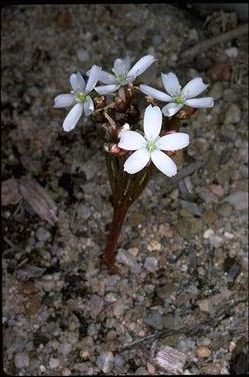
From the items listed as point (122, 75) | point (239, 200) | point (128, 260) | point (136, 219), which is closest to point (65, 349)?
point (128, 260)

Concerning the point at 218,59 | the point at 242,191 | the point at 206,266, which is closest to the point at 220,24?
the point at 218,59

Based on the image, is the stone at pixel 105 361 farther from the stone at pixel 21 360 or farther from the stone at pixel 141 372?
the stone at pixel 21 360

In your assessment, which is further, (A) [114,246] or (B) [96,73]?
(A) [114,246]

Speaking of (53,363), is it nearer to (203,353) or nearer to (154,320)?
(154,320)

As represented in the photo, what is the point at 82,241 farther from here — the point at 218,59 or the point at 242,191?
the point at 218,59

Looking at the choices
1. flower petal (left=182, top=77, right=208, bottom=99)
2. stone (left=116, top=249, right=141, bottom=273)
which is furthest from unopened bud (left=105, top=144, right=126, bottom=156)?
stone (left=116, top=249, right=141, bottom=273)
